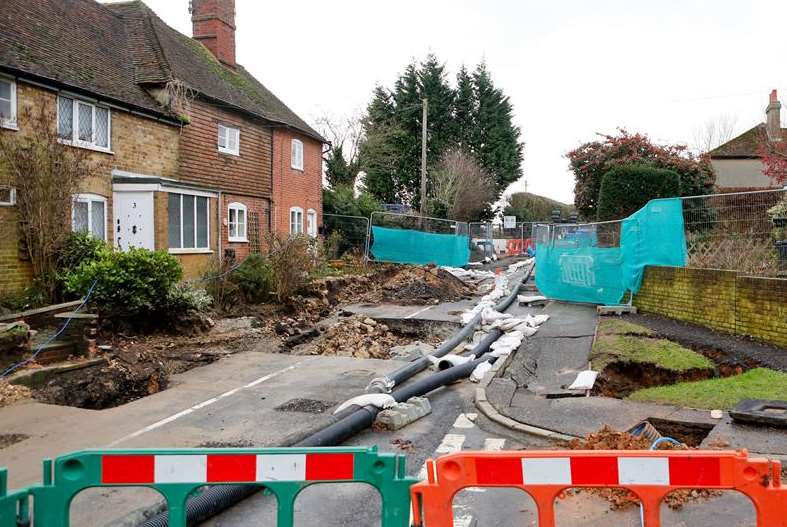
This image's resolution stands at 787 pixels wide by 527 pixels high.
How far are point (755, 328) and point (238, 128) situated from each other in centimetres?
1675

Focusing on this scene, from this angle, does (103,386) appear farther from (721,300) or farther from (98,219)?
(721,300)

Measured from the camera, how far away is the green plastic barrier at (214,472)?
2.97 metres

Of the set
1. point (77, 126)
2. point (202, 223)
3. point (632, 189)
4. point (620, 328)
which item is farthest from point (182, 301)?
point (632, 189)

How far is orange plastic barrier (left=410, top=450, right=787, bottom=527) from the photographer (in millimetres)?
2947

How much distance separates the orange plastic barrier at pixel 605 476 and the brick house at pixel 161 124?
38.8 ft

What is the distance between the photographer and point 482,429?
6.75m

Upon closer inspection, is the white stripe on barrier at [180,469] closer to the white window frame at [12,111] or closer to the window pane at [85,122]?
the white window frame at [12,111]

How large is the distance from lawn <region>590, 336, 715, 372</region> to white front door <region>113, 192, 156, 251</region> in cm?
1065

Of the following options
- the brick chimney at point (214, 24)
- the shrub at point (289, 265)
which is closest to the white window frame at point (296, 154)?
the brick chimney at point (214, 24)

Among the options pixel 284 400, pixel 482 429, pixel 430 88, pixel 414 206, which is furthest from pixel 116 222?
pixel 430 88

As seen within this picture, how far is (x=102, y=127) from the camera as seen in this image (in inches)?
591

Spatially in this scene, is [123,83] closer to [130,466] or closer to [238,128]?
[238,128]

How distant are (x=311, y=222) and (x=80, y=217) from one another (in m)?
13.1

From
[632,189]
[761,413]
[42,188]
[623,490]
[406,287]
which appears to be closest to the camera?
[623,490]
